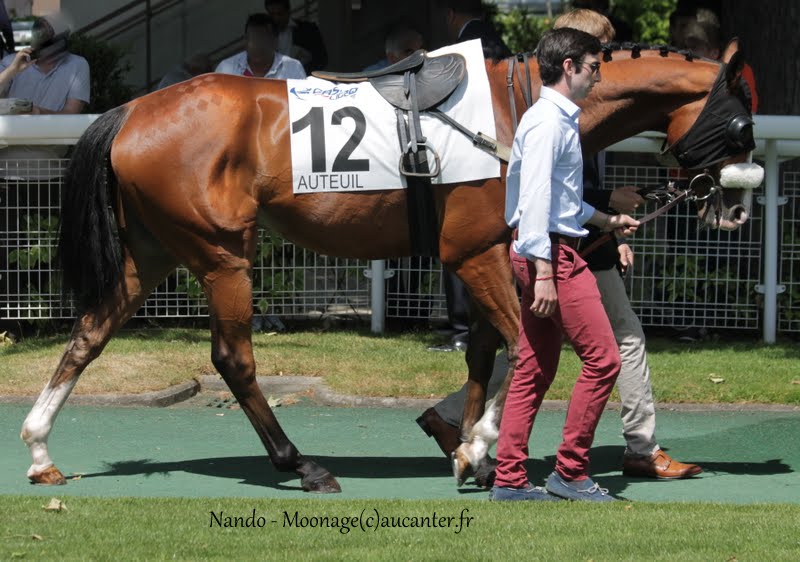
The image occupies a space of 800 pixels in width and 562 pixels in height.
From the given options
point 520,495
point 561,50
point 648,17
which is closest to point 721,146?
point 561,50

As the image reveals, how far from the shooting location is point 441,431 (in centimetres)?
679

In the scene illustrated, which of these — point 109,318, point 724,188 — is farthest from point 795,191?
point 109,318

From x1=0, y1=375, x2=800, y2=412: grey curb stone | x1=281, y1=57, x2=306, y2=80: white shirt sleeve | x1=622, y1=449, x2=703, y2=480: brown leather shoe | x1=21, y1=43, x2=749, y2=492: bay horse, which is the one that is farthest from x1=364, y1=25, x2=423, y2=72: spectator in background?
x1=622, y1=449, x2=703, y2=480: brown leather shoe

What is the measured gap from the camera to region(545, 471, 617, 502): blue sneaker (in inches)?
228

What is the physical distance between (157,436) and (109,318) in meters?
1.16

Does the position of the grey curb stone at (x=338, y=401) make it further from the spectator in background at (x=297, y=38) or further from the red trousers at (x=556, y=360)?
the spectator in background at (x=297, y=38)

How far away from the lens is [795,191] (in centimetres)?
1034

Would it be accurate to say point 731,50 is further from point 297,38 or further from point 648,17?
point 648,17

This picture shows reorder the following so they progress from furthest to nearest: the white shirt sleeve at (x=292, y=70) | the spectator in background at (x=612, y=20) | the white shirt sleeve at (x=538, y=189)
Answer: the spectator in background at (x=612, y=20), the white shirt sleeve at (x=292, y=70), the white shirt sleeve at (x=538, y=189)

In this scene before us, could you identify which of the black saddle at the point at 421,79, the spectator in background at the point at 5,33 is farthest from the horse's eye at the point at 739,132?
the spectator in background at the point at 5,33

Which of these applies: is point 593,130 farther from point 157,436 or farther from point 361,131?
point 157,436

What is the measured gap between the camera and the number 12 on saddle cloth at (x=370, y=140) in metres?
6.18

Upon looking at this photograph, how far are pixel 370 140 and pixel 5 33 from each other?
255 inches

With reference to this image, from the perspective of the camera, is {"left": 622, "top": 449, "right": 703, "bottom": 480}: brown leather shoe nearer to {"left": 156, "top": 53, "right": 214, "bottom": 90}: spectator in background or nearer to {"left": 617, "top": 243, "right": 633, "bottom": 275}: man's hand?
{"left": 617, "top": 243, "right": 633, "bottom": 275}: man's hand
